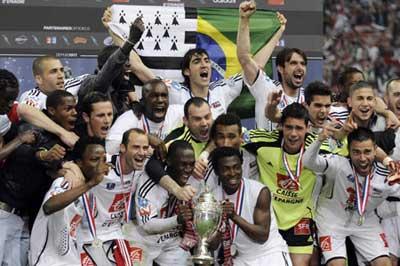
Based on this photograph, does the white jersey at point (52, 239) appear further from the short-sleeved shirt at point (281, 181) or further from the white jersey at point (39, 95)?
the short-sleeved shirt at point (281, 181)

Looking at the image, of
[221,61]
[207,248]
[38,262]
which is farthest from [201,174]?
[221,61]

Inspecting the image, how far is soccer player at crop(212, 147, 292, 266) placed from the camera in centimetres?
933

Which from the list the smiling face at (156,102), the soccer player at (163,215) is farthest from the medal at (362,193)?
the smiling face at (156,102)

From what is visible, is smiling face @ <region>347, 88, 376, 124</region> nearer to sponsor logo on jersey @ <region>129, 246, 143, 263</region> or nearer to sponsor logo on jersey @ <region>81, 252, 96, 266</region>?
sponsor logo on jersey @ <region>129, 246, 143, 263</region>

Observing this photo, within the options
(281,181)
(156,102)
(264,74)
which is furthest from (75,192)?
(264,74)

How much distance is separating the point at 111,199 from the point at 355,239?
222 cm

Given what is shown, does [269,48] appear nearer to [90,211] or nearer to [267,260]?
[267,260]

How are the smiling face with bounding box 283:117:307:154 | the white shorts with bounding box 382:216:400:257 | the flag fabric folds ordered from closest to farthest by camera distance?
the smiling face with bounding box 283:117:307:154, the white shorts with bounding box 382:216:400:257, the flag fabric folds

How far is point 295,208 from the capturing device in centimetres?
984

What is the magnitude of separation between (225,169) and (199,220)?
37.7 inches

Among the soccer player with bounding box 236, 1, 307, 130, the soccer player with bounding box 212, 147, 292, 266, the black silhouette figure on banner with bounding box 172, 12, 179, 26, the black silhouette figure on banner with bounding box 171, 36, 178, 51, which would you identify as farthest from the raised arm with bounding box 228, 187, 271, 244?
the black silhouette figure on banner with bounding box 172, 12, 179, 26

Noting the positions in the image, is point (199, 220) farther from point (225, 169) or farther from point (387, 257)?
point (387, 257)

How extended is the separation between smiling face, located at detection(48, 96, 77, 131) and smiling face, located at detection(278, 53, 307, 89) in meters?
2.04

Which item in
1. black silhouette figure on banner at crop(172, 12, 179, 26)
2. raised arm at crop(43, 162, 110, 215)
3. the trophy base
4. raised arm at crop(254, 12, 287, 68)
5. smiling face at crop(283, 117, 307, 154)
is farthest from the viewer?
black silhouette figure on banner at crop(172, 12, 179, 26)
